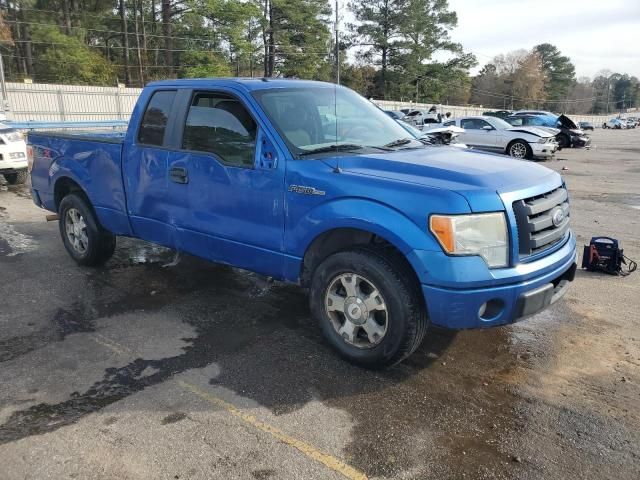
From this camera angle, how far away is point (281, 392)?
341cm

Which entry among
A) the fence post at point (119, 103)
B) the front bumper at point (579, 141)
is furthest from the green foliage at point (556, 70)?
the fence post at point (119, 103)

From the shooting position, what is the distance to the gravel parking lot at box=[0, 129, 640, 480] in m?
2.76

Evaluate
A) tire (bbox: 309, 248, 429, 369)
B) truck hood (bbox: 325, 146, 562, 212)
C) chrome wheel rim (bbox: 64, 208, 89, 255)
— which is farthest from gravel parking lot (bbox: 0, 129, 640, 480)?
truck hood (bbox: 325, 146, 562, 212)

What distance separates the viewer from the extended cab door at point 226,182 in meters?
3.95

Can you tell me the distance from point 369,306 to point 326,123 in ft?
5.36

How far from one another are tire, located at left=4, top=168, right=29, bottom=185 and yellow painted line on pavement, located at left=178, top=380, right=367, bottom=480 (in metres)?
10.1

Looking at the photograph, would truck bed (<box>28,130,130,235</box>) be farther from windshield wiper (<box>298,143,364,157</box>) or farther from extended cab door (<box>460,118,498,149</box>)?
extended cab door (<box>460,118,498,149</box>)

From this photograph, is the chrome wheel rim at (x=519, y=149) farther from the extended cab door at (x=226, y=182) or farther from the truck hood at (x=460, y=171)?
the extended cab door at (x=226, y=182)

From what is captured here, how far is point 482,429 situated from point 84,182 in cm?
457

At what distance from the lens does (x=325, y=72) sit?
2106 inches

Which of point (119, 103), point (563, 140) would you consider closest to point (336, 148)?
point (563, 140)

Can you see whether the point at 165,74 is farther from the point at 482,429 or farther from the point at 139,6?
the point at 482,429

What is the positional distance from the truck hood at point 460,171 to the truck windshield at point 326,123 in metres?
0.31

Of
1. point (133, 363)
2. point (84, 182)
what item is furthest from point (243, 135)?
point (84, 182)
